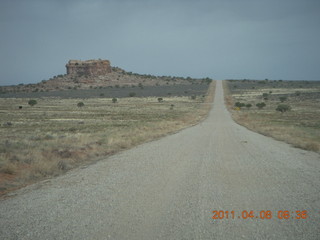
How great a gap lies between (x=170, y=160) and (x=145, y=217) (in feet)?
17.9

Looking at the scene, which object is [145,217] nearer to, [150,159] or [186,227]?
[186,227]

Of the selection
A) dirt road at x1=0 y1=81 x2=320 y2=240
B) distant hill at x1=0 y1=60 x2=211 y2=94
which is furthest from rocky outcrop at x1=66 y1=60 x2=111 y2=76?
dirt road at x1=0 y1=81 x2=320 y2=240

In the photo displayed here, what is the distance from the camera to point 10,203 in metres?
6.32

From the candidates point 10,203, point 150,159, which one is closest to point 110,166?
point 150,159

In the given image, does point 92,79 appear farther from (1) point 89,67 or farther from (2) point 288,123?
(2) point 288,123

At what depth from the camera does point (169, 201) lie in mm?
6383

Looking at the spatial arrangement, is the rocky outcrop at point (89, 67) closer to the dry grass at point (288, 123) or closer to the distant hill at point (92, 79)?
the distant hill at point (92, 79)
